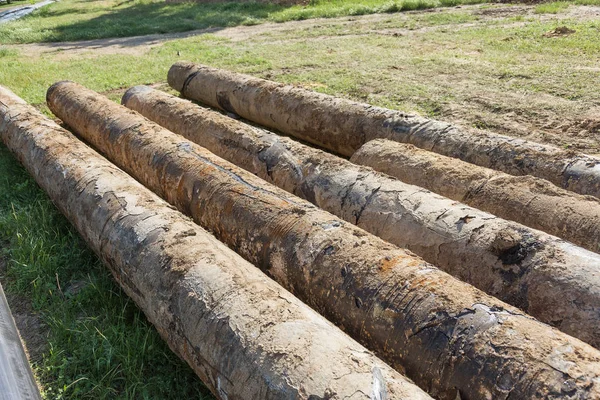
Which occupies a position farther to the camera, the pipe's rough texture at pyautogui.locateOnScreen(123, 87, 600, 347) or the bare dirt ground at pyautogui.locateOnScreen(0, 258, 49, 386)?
the bare dirt ground at pyautogui.locateOnScreen(0, 258, 49, 386)

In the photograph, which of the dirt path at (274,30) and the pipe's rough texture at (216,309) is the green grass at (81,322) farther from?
the dirt path at (274,30)

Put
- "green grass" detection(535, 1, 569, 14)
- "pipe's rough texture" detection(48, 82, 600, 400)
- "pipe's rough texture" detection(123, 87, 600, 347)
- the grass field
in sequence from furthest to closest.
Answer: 1. "green grass" detection(535, 1, 569, 14)
2. the grass field
3. "pipe's rough texture" detection(123, 87, 600, 347)
4. "pipe's rough texture" detection(48, 82, 600, 400)

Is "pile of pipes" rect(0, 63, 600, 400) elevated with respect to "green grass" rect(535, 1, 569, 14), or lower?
elevated

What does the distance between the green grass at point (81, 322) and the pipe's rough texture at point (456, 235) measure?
1.51 metres

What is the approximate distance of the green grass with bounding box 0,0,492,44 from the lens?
50.1ft

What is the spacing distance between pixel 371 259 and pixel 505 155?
7.57 feet

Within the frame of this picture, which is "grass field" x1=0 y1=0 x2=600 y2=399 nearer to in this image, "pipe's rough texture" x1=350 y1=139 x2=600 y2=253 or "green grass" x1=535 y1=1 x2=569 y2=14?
"green grass" x1=535 y1=1 x2=569 y2=14

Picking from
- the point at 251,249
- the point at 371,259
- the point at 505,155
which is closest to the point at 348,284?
the point at 371,259

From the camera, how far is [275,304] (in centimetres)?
244

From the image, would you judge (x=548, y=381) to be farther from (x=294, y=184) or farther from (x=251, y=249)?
(x=294, y=184)

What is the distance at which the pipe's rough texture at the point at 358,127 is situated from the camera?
4.15m

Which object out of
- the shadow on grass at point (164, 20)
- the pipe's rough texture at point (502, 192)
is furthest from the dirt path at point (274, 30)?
the pipe's rough texture at point (502, 192)

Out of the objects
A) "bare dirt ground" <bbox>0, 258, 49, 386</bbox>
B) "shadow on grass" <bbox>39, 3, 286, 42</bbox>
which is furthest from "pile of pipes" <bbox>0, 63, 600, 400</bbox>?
"shadow on grass" <bbox>39, 3, 286, 42</bbox>

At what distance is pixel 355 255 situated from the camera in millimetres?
2734
